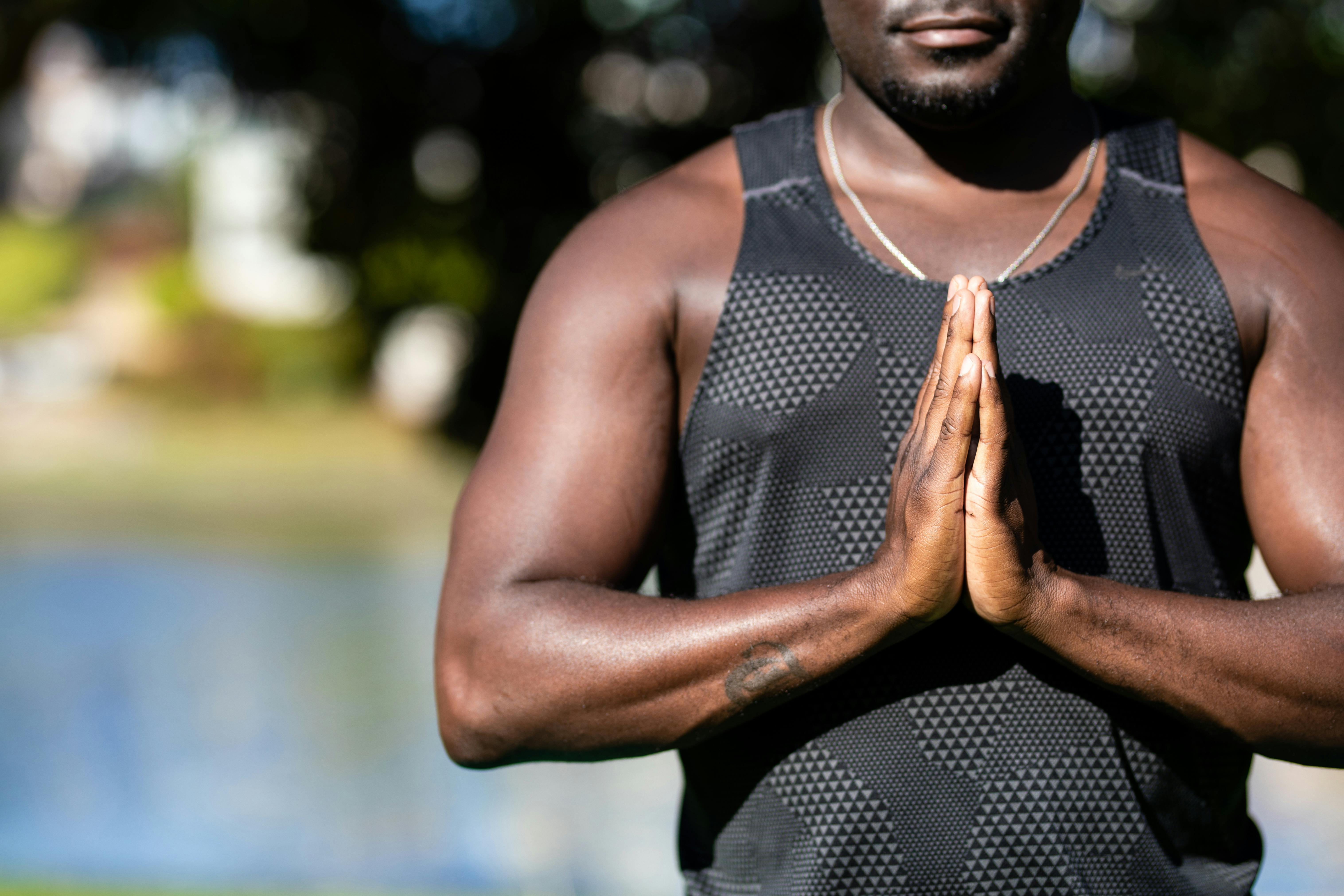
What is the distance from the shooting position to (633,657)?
164 cm

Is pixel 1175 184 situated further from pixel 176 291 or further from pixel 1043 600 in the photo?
pixel 176 291

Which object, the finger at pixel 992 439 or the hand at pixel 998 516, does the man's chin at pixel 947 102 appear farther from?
the finger at pixel 992 439

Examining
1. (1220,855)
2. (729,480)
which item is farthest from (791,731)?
(1220,855)

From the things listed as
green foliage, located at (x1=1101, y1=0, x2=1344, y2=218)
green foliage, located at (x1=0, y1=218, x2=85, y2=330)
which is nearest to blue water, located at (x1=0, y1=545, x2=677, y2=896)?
green foliage, located at (x1=1101, y1=0, x2=1344, y2=218)

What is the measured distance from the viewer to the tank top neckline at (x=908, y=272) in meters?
1.78

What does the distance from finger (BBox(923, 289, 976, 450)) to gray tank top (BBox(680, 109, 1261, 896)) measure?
0.79 feet

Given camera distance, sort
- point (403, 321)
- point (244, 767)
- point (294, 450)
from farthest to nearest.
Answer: point (294, 450) < point (403, 321) < point (244, 767)

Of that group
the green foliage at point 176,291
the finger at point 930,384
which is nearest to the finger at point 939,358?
the finger at point 930,384

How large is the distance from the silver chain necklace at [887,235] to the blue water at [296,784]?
326 cm

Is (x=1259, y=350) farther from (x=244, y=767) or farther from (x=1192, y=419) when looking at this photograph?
(x=244, y=767)

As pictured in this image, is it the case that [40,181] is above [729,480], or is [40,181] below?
above

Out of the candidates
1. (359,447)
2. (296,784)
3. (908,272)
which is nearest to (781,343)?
(908,272)

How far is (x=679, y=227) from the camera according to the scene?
1.81m

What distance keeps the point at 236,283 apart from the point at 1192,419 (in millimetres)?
27373
